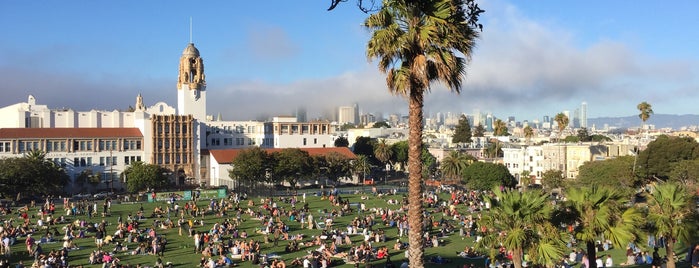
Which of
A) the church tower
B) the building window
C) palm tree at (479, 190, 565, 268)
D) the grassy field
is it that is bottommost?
the grassy field

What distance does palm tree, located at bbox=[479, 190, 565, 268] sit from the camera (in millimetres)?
19656

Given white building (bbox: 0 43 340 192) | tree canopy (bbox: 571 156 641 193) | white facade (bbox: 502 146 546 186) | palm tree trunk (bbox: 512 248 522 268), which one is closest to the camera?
palm tree trunk (bbox: 512 248 522 268)

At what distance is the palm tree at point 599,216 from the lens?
2002 cm

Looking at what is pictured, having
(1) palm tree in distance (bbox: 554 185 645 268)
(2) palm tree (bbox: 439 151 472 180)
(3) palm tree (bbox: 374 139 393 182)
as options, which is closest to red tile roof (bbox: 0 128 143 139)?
(3) palm tree (bbox: 374 139 393 182)

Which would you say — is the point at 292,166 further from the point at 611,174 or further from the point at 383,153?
the point at 611,174

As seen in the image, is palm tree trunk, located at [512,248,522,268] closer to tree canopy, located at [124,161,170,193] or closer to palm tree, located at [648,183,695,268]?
palm tree, located at [648,183,695,268]

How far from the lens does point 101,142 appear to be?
260 feet

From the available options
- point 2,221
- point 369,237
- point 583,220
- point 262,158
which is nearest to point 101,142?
point 262,158

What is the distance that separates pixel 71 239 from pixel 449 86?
96.4 ft

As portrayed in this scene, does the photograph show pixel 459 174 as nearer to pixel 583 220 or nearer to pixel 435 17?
pixel 583 220

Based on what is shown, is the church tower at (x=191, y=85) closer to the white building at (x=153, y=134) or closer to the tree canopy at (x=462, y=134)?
the white building at (x=153, y=134)

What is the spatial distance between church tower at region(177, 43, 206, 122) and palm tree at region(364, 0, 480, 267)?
7938 cm

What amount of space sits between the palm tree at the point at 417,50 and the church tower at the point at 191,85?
7938cm

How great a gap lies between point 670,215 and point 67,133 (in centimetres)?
6996
